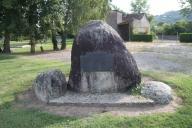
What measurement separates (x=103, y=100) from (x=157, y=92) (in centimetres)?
123

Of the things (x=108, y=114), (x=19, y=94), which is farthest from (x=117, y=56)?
(x=19, y=94)

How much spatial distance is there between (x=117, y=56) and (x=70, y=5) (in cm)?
2173

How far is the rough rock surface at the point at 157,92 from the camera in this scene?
869 cm

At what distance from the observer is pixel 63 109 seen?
8.53 metres

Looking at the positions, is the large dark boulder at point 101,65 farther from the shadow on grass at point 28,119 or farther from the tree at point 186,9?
the tree at point 186,9

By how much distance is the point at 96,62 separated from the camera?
933cm

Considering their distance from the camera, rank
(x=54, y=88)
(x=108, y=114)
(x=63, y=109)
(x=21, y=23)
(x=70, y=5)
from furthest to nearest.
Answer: (x=70, y=5) < (x=21, y=23) < (x=54, y=88) < (x=63, y=109) < (x=108, y=114)

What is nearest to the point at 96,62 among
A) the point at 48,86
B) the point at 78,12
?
the point at 48,86

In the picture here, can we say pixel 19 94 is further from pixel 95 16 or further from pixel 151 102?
pixel 95 16

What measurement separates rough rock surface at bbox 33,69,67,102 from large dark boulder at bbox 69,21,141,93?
522 mm

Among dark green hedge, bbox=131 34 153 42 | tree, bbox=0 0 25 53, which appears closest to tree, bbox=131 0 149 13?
dark green hedge, bbox=131 34 153 42

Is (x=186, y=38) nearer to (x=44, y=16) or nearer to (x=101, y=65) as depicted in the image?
(x=44, y=16)

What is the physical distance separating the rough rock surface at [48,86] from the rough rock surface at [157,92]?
199 centimetres

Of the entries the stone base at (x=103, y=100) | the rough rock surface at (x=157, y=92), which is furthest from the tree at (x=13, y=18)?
the rough rock surface at (x=157, y=92)
